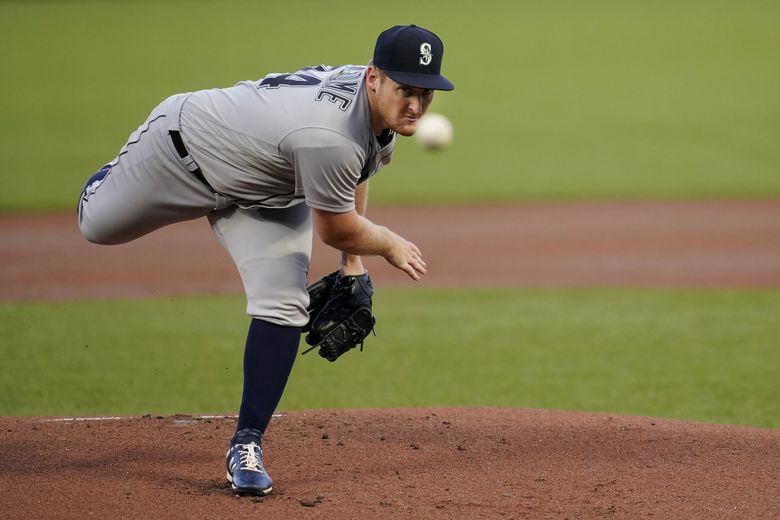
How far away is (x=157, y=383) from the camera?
668 centimetres

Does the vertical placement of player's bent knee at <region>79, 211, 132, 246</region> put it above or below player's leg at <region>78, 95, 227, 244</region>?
below

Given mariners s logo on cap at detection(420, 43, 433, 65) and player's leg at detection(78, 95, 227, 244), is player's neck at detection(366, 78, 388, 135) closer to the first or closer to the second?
mariners s logo on cap at detection(420, 43, 433, 65)

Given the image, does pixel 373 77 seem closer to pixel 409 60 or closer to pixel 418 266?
pixel 409 60

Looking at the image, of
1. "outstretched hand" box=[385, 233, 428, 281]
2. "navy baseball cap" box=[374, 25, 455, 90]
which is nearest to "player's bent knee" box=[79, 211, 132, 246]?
"outstretched hand" box=[385, 233, 428, 281]

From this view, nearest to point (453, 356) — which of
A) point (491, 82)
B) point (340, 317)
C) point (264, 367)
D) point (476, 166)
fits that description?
point (340, 317)

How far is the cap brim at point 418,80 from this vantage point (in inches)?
137

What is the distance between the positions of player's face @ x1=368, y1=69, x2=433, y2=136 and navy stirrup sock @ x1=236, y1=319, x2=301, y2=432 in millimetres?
858

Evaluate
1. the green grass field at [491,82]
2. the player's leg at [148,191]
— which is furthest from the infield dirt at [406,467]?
the green grass field at [491,82]

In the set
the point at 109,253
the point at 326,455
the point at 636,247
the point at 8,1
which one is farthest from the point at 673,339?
the point at 8,1

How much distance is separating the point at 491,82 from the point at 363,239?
19064 millimetres

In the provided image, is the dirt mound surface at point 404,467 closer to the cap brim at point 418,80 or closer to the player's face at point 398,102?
the player's face at point 398,102

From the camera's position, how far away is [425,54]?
3525 millimetres

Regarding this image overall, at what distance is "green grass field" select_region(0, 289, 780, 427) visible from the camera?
20.8 feet

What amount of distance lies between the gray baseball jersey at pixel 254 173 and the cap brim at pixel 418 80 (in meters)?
0.17
